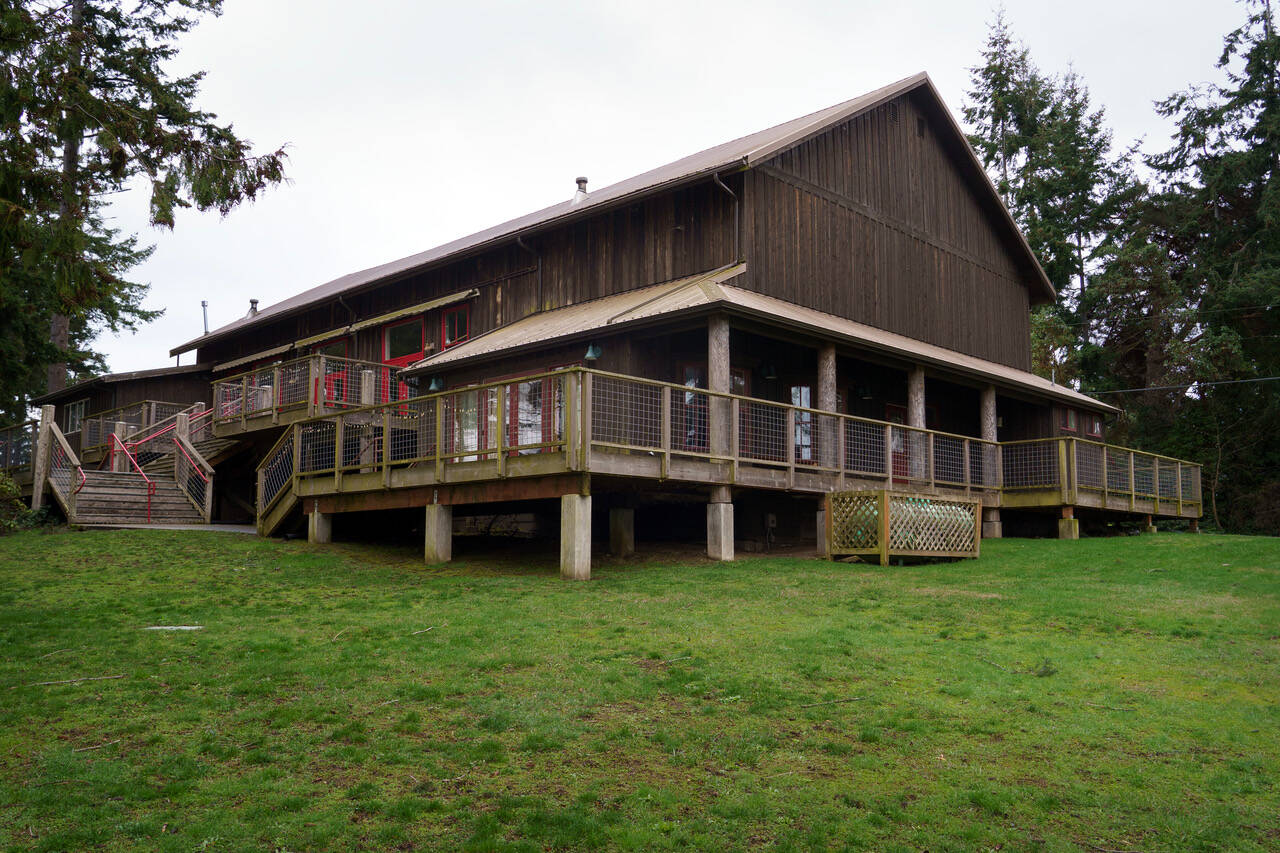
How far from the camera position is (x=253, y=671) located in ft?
27.7

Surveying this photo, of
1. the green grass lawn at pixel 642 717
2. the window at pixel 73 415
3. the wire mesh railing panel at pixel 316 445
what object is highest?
the window at pixel 73 415

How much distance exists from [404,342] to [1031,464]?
50.2ft

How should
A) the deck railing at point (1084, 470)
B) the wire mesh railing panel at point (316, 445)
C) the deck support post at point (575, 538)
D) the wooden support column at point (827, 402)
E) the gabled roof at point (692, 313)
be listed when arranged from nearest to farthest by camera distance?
the deck support post at point (575, 538)
the gabled roof at point (692, 313)
the wooden support column at point (827, 402)
the wire mesh railing panel at point (316, 445)
the deck railing at point (1084, 470)

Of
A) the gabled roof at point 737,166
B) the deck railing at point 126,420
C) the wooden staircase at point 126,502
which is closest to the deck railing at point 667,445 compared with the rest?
the wooden staircase at point 126,502

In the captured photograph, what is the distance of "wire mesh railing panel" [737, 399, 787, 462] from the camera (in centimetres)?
1620

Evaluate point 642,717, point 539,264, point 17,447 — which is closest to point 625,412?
point 642,717

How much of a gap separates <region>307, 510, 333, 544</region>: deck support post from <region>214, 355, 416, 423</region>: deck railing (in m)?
3.71

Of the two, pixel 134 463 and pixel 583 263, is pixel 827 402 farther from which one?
pixel 134 463

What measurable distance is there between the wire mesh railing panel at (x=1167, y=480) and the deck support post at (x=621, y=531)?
1424 centimetres

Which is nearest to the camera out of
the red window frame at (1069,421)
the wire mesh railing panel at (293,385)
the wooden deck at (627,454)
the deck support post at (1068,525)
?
the wooden deck at (627,454)

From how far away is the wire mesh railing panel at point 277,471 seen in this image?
19.8m

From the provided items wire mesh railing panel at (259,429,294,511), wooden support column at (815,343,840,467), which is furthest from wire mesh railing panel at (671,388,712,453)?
wire mesh railing panel at (259,429,294,511)

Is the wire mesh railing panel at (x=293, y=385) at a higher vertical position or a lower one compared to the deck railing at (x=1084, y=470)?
higher

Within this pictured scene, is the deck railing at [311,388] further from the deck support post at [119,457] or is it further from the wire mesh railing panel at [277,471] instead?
the deck support post at [119,457]
